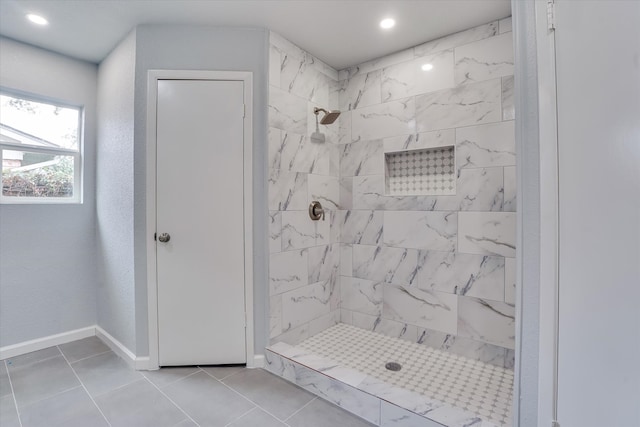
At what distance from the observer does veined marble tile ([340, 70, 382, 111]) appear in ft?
8.46

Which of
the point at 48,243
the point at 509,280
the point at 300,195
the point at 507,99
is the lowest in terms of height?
the point at 509,280

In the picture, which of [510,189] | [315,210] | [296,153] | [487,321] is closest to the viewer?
[510,189]

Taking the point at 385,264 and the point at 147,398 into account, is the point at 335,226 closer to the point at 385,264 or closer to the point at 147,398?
the point at 385,264

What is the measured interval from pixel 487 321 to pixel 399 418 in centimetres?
101

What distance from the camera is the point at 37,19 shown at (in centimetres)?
199

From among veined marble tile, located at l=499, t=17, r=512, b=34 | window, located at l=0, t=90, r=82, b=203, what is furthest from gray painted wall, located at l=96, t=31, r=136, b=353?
veined marble tile, located at l=499, t=17, r=512, b=34

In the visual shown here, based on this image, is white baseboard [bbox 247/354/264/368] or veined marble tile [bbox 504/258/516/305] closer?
veined marble tile [bbox 504/258/516/305]

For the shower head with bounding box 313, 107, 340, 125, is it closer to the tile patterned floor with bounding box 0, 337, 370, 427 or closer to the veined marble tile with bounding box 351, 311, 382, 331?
the veined marble tile with bounding box 351, 311, 382, 331

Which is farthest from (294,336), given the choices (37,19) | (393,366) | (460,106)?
(37,19)

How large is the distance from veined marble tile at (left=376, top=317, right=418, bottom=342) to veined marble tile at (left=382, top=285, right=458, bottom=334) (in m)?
0.04

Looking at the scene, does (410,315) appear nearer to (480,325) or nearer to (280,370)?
(480,325)

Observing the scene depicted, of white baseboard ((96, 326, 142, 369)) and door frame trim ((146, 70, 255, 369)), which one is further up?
door frame trim ((146, 70, 255, 369))

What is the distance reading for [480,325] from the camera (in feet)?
6.87

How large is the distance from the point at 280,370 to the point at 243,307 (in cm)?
51
